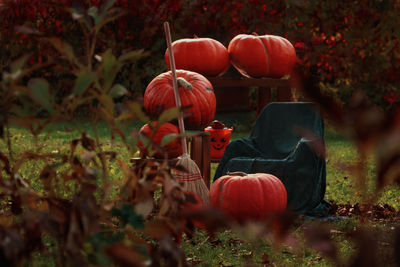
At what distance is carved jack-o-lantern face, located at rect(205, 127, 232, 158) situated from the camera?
5156 mm

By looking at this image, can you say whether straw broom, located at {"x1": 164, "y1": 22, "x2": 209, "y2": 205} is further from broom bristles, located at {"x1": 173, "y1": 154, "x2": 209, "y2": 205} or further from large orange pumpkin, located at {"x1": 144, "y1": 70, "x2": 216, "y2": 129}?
large orange pumpkin, located at {"x1": 144, "y1": 70, "x2": 216, "y2": 129}

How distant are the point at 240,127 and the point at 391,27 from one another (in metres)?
3.54

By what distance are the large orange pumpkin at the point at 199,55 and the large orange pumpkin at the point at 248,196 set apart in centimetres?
130

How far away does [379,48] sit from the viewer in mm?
11055

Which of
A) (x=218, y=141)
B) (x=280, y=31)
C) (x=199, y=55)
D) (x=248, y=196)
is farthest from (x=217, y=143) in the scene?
(x=280, y=31)

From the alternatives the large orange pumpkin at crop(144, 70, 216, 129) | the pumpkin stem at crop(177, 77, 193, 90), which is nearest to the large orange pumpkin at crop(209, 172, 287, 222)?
the large orange pumpkin at crop(144, 70, 216, 129)

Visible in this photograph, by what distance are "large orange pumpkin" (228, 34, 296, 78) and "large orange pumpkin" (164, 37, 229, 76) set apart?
19 centimetres

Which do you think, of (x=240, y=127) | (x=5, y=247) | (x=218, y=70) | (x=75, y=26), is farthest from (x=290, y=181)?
(x=75, y=26)

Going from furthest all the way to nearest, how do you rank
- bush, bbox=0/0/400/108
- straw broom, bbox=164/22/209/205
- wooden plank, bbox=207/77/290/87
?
bush, bbox=0/0/400/108 < wooden plank, bbox=207/77/290/87 < straw broom, bbox=164/22/209/205

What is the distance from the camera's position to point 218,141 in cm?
516

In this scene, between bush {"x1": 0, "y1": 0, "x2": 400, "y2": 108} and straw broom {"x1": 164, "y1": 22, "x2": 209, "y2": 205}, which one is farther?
bush {"x1": 0, "y1": 0, "x2": 400, "y2": 108}

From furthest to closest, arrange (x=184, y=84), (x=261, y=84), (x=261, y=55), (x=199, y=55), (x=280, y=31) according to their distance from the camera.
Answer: (x=280, y=31), (x=261, y=84), (x=261, y=55), (x=199, y=55), (x=184, y=84)

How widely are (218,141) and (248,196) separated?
1327 mm

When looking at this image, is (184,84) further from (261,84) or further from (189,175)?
(261,84)
